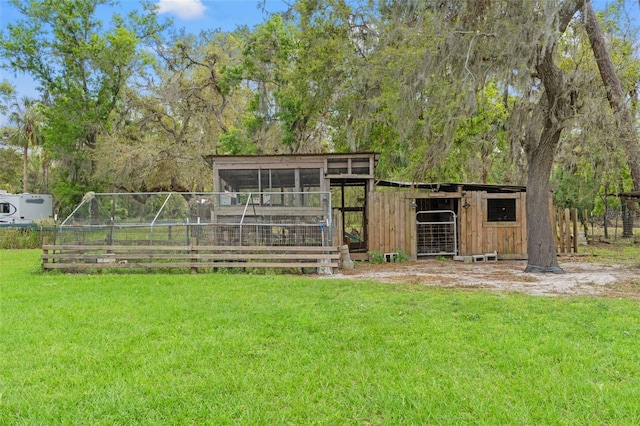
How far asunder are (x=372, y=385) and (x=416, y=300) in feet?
10.1

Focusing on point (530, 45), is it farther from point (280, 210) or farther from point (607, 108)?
point (280, 210)

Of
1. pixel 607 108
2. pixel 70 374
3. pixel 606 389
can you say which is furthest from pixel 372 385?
pixel 607 108

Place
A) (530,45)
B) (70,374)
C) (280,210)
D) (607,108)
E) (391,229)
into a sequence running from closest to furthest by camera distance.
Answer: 1. (70,374)
2. (530,45)
3. (607,108)
4. (280,210)
5. (391,229)

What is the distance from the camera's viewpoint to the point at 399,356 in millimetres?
3572

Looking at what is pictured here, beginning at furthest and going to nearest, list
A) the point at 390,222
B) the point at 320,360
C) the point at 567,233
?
the point at 567,233
the point at 390,222
the point at 320,360

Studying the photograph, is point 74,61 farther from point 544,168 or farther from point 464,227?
point 544,168

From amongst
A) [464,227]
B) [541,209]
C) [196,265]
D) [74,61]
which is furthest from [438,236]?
[74,61]

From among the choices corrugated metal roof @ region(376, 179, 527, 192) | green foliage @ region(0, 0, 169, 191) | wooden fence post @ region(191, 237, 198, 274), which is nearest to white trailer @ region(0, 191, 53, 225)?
green foliage @ region(0, 0, 169, 191)

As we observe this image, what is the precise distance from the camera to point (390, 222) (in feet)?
39.4

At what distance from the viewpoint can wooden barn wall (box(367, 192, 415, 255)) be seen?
11.9m

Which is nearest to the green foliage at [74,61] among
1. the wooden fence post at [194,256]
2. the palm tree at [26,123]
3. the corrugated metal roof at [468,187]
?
the palm tree at [26,123]

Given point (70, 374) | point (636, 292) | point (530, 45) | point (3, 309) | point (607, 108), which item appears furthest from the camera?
point (607, 108)

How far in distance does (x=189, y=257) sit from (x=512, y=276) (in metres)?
6.98

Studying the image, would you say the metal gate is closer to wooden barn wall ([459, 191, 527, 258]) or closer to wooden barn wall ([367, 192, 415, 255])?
wooden barn wall ([459, 191, 527, 258])
